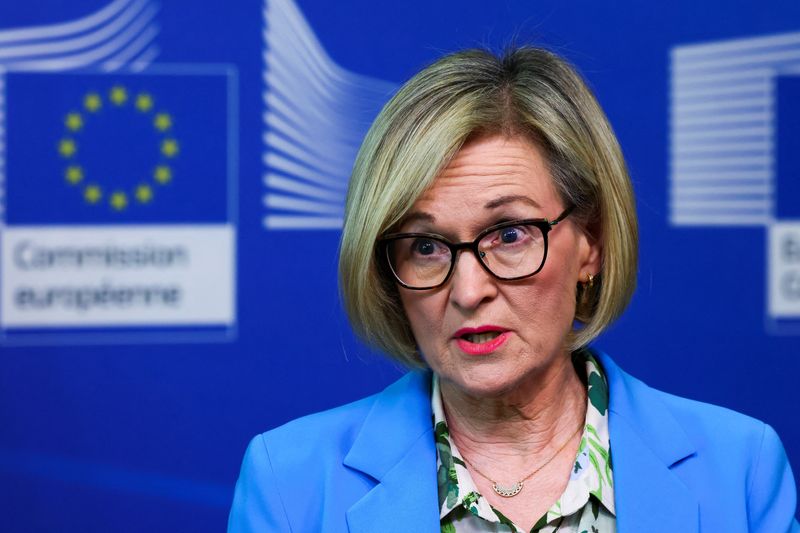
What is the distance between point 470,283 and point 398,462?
0.99 ft

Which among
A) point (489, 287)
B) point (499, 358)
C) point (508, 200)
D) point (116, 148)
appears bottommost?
point (499, 358)

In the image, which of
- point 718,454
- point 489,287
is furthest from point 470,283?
point 718,454

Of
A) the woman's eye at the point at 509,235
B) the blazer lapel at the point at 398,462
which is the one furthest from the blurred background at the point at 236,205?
the woman's eye at the point at 509,235

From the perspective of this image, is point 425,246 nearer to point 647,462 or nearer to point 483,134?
point 483,134

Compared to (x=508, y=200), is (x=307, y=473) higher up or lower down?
lower down

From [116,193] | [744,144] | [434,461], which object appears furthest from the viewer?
[744,144]

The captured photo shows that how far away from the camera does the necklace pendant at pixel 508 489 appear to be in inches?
65.7

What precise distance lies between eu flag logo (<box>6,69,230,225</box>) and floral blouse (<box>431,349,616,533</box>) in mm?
1268

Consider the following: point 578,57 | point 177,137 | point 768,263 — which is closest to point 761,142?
point 768,263

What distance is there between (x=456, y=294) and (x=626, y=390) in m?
0.38

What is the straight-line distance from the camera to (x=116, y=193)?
108 inches

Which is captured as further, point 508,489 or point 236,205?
point 236,205

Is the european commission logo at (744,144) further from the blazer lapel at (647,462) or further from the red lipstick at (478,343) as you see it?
the red lipstick at (478,343)

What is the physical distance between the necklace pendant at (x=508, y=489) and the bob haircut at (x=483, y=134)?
24 cm
